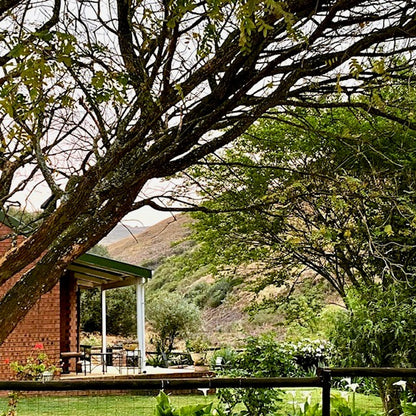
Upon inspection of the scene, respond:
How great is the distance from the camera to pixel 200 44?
3.61 meters

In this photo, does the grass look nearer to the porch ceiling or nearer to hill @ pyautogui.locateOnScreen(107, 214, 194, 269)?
the porch ceiling

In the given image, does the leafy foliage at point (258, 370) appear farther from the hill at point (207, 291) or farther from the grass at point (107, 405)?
the hill at point (207, 291)

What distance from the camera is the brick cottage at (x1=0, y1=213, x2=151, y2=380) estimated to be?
1617 cm

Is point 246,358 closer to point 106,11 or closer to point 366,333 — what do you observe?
point 366,333

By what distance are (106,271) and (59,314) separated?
7.52 feet

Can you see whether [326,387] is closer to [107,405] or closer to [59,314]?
[107,405]

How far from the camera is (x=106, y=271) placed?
1869cm

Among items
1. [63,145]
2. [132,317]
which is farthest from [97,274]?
[63,145]

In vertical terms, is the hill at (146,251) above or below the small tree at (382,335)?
above

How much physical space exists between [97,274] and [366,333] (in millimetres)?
12183

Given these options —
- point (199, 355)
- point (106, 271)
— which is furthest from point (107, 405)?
point (199, 355)

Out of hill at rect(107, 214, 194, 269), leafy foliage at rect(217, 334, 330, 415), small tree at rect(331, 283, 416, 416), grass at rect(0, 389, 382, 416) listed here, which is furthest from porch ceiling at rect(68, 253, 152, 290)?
hill at rect(107, 214, 194, 269)

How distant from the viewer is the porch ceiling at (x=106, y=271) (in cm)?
1703

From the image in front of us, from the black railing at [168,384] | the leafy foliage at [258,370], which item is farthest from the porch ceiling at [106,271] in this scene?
the black railing at [168,384]
